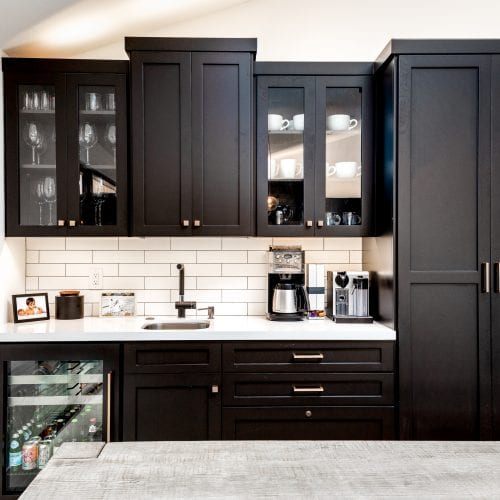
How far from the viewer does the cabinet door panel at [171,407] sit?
99.3 inches

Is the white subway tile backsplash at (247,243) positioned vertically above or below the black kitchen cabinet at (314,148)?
below

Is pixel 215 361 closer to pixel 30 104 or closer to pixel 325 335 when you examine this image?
pixel 325 335

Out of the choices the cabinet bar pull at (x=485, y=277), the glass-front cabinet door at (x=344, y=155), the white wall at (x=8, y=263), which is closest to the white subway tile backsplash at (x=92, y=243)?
the white wall at (x=8, y=263)

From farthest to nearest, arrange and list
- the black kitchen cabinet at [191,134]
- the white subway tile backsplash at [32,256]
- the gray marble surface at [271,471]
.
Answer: the white subway tile backsplash at [32,256]
the black kitchen cabinet at [191,134]
the gray marble surface at [271,471]

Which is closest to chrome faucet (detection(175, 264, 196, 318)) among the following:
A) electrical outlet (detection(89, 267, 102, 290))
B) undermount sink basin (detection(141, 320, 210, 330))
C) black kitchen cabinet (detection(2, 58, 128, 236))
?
undermount sink basin (detection(141, 320, 210, 330))

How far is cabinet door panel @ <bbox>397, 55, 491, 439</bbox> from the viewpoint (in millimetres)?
2545

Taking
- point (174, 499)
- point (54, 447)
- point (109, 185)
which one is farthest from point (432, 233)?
point (54, 447)

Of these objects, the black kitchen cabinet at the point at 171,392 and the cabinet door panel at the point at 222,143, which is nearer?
the black kitchen cabinet at the point at 171,392

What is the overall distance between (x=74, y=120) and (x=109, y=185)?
44 centimetres

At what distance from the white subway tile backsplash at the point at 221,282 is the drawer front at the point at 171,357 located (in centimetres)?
69

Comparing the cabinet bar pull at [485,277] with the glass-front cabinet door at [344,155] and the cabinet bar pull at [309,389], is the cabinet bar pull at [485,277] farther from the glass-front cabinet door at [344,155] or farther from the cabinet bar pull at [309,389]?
the cabinet bar pull at [309,389]

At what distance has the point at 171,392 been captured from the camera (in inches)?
99.9

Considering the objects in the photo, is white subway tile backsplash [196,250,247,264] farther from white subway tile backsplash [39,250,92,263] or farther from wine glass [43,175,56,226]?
wine glass [43,175,56,226]

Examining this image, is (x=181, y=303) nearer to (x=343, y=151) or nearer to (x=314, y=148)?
(x=314, y=148)
